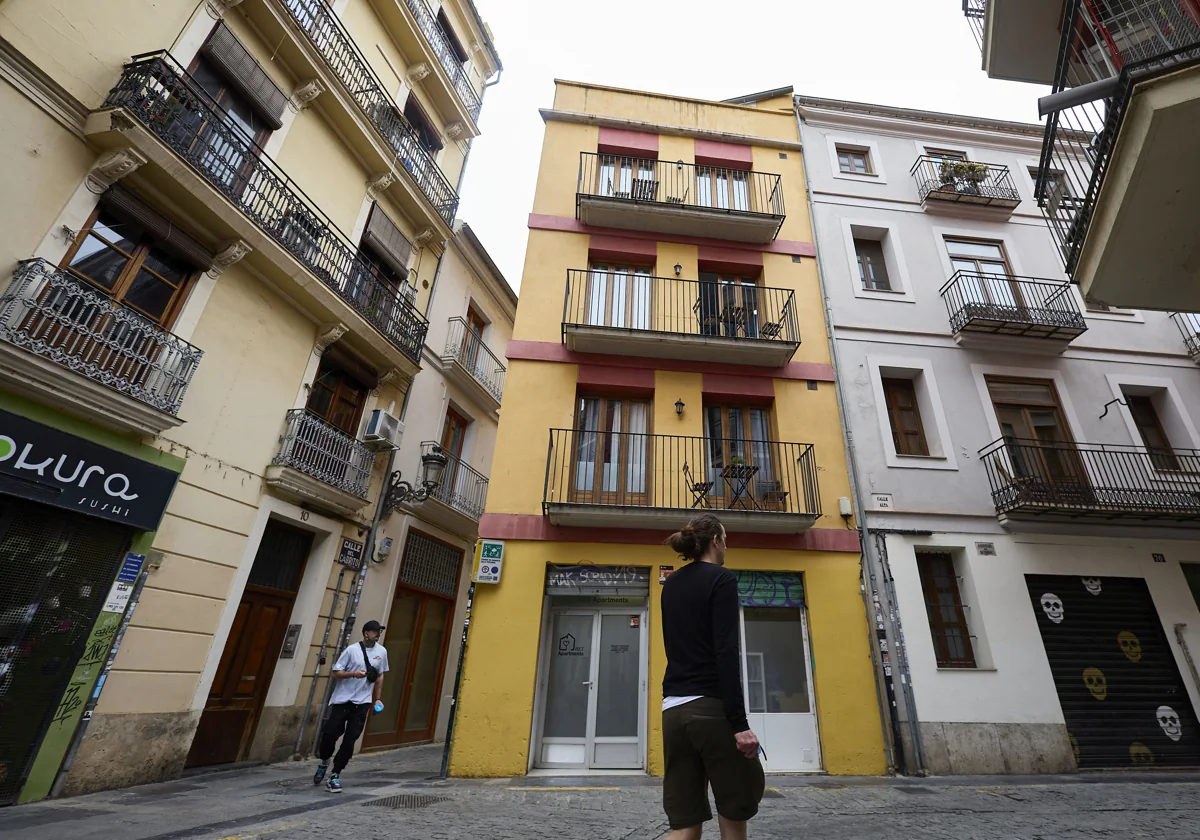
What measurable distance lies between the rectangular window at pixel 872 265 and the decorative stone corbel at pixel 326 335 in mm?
10007

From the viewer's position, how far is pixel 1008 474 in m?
9.12

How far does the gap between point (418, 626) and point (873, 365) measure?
10373 mm

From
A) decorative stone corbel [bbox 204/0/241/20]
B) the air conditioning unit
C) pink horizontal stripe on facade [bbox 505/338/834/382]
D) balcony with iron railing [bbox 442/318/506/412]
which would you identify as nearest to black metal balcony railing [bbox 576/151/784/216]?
pink horizontal stripe on facade [bbox 505/338/834/382]

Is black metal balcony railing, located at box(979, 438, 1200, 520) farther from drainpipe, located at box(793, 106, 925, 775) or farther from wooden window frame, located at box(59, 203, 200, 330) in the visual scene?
wooden window frame, located at box(59, 203, 200, 330)

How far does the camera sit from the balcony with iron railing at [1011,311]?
9945mm

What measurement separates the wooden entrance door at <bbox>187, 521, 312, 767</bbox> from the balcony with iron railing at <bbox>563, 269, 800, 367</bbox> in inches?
232

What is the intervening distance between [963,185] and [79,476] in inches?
629

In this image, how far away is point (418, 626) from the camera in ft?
36.9

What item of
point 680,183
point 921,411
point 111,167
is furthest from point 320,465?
point 921,411

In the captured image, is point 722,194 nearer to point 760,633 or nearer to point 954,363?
point 954,363

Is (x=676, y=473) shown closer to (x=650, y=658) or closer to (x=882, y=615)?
(x=650, y=658)

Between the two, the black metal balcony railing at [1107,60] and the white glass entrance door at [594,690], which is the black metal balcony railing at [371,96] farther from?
the black metal balcony railing at [1107,60]

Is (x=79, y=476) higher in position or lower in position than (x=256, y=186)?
lower

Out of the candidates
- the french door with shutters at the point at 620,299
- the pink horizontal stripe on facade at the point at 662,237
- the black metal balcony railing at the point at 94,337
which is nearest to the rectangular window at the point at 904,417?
the pink horizontal stripe on facade at the point at 662,237
